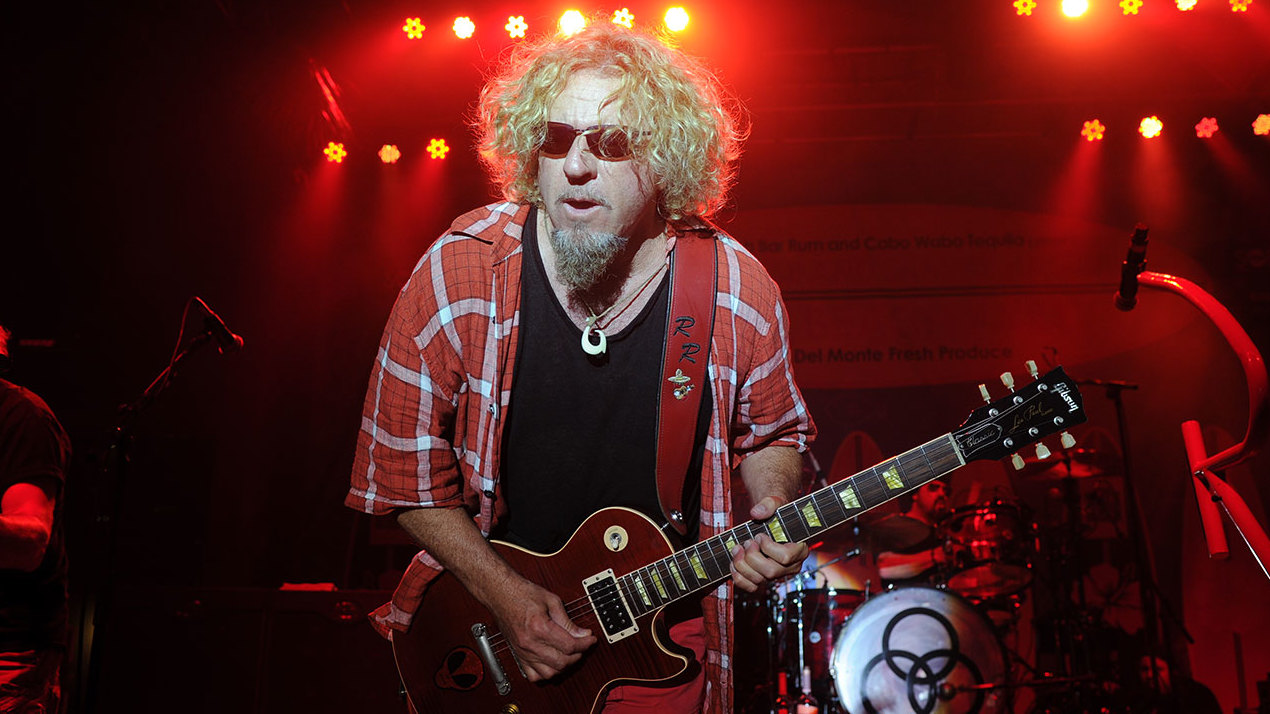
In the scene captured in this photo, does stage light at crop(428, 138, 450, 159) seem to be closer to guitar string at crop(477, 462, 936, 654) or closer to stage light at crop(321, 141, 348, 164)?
stage light at crop(321, 141, 348, 164)

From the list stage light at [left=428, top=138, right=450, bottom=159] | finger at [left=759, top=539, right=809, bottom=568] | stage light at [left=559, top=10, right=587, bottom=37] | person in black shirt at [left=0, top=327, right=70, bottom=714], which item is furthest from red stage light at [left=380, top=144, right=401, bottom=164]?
finger at [left=759, top=539, right=809, bottom=568]

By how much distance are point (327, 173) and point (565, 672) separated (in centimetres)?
741

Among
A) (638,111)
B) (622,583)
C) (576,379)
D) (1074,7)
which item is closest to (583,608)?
(622,583)

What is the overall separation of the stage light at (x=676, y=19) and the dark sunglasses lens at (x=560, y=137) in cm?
547

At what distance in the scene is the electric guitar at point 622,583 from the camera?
2.49 metres

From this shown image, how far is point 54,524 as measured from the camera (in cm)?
341

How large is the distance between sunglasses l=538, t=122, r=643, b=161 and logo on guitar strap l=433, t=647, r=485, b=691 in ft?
4.77

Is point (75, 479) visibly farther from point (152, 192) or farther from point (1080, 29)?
point (1080, 29)

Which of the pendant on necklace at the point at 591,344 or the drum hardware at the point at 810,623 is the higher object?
the pendant on necklace at the point at 591,344

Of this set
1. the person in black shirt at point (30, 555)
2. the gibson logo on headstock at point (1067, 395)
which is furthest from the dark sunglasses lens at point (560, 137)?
the person in black shirt at point (30, 555)

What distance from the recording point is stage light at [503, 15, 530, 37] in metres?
7.78

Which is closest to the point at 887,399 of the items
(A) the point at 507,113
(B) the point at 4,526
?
(A) the point at 507,113

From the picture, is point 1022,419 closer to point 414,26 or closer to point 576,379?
point 576,379

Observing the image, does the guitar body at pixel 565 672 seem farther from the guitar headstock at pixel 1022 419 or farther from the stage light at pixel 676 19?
the stage light at pixel 676 19
